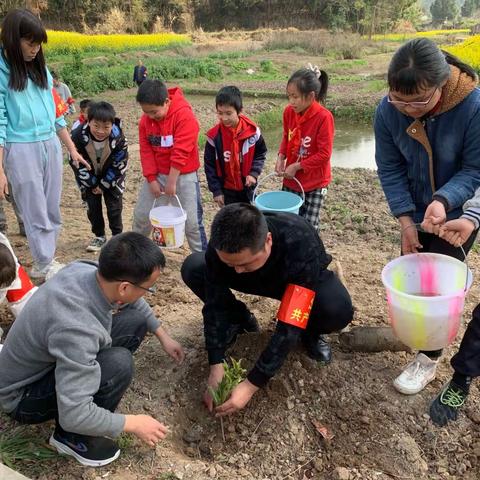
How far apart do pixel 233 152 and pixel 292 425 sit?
225cm

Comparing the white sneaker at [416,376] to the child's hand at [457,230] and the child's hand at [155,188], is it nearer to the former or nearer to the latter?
the child's hand at [457,230]

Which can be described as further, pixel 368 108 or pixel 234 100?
pixel 368 108

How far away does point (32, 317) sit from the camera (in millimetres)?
1826

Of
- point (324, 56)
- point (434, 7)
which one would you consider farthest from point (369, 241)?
point (434, 7)

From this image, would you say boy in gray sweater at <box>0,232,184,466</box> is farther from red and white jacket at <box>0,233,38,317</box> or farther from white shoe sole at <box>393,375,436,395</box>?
white shoe sole at <box>393,375,436,395</box>

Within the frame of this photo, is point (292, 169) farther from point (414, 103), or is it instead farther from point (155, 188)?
point (414, 103)

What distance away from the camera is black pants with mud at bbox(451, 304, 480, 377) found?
7.10 ft

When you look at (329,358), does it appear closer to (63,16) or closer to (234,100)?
(234,100)

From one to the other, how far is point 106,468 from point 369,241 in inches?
128

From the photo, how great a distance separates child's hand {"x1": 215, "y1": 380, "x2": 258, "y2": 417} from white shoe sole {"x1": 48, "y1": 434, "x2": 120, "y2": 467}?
480 mm

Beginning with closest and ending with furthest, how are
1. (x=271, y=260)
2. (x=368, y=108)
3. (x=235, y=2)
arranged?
(x=271, y=260)
(x=368, y=108)
(x=235, y=2)

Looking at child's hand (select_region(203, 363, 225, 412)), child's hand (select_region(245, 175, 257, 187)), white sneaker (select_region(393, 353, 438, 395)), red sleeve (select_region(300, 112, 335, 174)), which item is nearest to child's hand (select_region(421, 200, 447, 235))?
white sneaker (select_region(393, 353, 438, 395))

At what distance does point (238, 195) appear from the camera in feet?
13.6

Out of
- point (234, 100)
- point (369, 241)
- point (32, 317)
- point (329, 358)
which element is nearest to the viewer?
point (32, 317)
